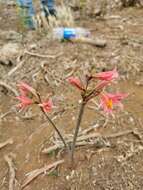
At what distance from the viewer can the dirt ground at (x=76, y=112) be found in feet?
8.34

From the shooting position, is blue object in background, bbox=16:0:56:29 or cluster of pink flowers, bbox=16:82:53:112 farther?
blue object in background, bbox=16:0:56:29

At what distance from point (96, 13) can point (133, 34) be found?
63cm

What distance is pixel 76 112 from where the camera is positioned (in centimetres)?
305

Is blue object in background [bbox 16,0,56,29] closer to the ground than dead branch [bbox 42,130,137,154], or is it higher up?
higher up

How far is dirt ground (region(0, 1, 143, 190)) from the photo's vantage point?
2543 mm

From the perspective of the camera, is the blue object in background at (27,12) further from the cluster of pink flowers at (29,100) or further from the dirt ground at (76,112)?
the cluster of pink flowers at (29,100)

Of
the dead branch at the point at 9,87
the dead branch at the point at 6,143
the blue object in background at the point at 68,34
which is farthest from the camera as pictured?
the blue object in background at the point at 68,34

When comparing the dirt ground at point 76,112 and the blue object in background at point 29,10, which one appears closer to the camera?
the dirt ground at point 76,112

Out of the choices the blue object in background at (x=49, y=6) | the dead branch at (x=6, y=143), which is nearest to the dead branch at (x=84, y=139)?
the dead branch at (x=6, y=143)

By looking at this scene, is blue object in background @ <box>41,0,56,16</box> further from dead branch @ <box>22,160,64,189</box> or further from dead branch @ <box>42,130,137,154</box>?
dead branch @ <box>22,160,64,189</box>

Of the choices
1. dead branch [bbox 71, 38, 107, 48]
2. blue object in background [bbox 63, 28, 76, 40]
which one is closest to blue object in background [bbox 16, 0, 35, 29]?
blue object in background [bbox 63, 28, 76, 40]

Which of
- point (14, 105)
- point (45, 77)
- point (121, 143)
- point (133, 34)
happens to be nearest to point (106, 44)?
point (133, 34)

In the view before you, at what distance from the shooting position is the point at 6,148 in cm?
286

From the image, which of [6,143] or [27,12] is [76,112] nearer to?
[6,143]
